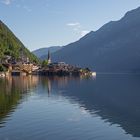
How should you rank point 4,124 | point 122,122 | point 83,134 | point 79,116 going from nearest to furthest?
point 83,134 < point 4,124 < point 122,122 < point 79,116

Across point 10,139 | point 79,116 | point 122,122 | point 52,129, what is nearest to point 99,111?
point 79,116

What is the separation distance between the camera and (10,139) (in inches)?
1950

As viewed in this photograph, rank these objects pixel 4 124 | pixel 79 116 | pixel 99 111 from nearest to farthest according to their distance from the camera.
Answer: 1. pixel 4 124
2. pixel 79 116
3. pixel 99 111

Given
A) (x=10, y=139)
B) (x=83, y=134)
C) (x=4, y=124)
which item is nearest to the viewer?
(x=10, y=139)

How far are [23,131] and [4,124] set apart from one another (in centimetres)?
559

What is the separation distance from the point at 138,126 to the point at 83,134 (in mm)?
11035

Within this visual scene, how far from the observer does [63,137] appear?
52.0m

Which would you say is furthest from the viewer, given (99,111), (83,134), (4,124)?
(99,111)

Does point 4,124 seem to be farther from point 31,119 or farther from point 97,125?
point 97,125

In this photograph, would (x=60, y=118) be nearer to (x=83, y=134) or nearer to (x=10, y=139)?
(x=83, y=134)

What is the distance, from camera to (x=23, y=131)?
55.1 meters

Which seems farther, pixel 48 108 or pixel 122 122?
pixel 48 108

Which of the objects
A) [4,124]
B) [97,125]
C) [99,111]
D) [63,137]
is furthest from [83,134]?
[99,111]

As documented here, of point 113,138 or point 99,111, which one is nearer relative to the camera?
point 113,138
